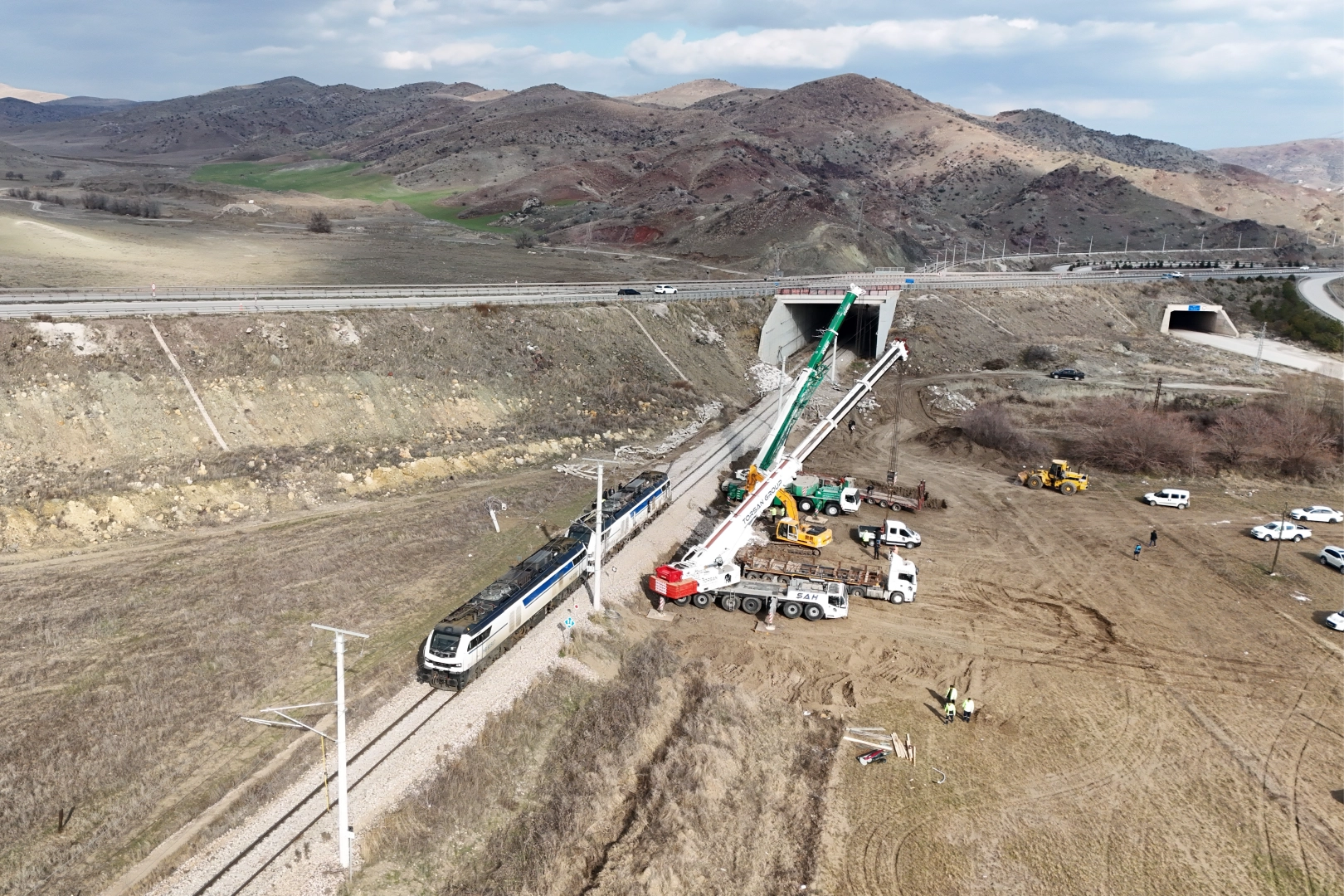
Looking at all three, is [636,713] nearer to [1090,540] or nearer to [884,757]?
[884,757]

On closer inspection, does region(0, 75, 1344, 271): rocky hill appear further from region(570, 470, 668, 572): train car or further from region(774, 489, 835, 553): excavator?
region(774, 489, 835, 553): excavator

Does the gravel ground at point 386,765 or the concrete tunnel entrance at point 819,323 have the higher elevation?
the concrete tunnel entrance at point 819,323

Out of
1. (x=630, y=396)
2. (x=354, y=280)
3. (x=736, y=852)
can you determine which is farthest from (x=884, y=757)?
(x=354, y=280)

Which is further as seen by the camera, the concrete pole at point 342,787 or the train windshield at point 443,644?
the train windshield at point 443,644

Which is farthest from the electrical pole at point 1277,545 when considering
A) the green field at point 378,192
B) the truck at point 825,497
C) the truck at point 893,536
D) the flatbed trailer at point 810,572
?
the green field at point 378,192

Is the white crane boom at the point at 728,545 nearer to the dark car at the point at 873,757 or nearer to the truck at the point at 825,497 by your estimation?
the truck at the point at 825,497
